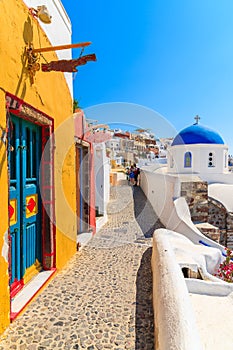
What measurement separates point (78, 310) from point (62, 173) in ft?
7.53


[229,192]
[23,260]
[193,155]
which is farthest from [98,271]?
[193,155]

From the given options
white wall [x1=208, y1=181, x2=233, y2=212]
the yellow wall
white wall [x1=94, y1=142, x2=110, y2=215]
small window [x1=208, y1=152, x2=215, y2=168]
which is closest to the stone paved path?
the yellow wall

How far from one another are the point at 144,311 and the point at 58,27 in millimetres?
4759

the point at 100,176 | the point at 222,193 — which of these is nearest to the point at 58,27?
the point at 100,176

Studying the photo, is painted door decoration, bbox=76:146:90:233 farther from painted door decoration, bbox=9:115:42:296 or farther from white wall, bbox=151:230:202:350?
white wall, bbox=151:230:202:350

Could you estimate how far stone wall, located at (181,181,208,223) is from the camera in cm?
802

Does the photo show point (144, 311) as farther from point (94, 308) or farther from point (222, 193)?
point (222, 193)

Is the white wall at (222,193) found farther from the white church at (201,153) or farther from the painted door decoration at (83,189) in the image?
the painted door decoration at (83,189)

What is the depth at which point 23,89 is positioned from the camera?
115 inches

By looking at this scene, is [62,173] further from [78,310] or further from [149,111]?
[149,111]

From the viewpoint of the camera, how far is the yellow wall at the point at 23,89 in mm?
2496

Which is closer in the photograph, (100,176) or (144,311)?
(144,311)

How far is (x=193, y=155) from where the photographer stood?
589 inches

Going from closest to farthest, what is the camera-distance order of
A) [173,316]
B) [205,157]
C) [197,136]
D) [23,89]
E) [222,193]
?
[173,316], [23,89], [222,193], [205,157], [197,136]
